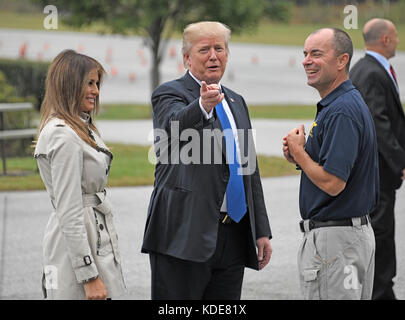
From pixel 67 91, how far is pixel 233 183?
969 millimetres

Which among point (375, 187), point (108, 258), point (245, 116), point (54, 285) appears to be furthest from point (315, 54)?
point (54, 285)

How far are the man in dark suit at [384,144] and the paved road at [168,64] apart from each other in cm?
1267

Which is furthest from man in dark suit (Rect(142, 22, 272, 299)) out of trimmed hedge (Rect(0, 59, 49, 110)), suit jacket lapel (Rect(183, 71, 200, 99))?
trimmed hedge (Rect(0, 59, 49, 110))

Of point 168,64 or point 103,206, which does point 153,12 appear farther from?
point 168,64

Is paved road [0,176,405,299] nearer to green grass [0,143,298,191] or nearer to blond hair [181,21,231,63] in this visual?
green grass [0,143,298,191]

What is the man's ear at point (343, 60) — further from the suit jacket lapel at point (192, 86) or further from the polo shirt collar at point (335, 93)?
the suit jacket lapel at point (192, 86)

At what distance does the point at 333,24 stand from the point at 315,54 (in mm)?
50322

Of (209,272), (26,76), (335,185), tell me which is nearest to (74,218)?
(209,272)

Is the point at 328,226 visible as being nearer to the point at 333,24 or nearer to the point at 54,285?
the point at 54,285

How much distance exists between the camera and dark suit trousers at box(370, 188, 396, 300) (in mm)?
5957

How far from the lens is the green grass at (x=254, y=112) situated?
1936 centimetres

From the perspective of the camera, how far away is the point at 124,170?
38.9ft

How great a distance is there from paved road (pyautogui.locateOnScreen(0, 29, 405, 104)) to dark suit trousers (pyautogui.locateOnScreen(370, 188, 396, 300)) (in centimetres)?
1287

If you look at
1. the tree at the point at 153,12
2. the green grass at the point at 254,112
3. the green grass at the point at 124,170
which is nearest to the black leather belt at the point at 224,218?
the green grass at the point at 124,170
